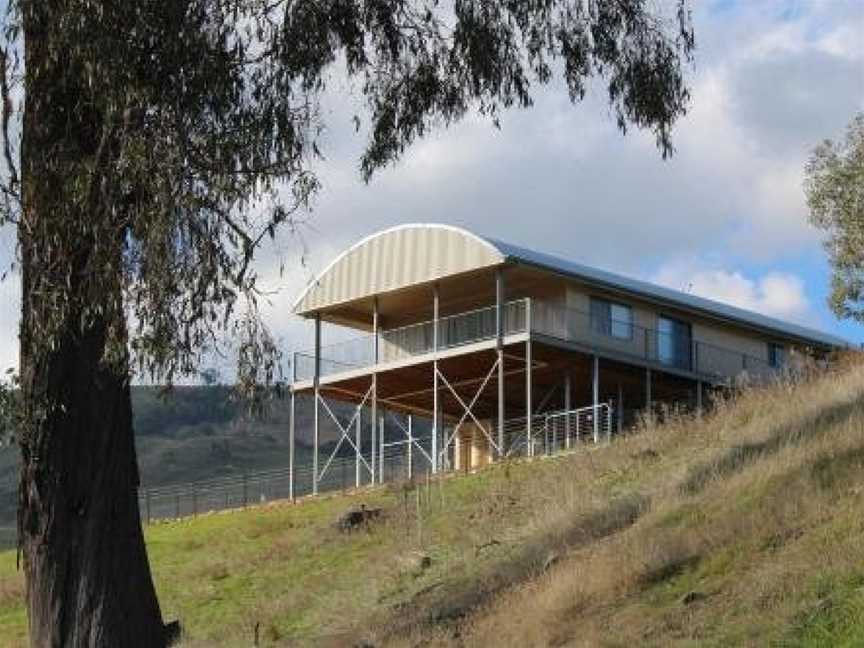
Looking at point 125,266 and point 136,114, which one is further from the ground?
point 136,114

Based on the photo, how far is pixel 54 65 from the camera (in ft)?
46.6

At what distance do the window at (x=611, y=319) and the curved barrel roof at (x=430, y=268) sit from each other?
48 cm

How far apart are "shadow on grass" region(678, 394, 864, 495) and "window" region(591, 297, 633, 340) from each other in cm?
2221

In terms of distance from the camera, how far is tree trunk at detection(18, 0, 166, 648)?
45.6ft

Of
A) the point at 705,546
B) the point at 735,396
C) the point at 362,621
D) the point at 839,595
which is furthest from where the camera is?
the point at 735,396

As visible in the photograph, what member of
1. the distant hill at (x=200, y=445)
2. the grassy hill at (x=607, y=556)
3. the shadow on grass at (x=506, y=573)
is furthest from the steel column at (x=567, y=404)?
the distant hill at (x=200, y=445)

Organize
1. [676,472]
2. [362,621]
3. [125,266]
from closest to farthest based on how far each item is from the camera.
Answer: [125,266]
[362,621]
[676,472]

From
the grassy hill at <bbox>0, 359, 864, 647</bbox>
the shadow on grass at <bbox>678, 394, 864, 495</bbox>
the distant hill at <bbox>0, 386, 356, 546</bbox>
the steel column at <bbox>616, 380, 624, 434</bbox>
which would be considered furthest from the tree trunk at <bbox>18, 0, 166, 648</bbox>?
the distant hill at <bbox>0, 386, 356, 546</bbox>

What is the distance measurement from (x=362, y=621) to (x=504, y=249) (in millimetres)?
23081

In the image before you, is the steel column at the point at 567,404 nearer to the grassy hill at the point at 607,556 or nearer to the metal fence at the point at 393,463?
the metal fence at the point at 393,463

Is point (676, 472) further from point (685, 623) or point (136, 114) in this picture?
point (136, 114)

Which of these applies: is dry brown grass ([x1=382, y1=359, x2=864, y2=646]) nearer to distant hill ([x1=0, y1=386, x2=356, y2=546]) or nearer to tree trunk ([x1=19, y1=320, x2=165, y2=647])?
tree trunk ([x1=19, y1=320, x2=165, y2=647])

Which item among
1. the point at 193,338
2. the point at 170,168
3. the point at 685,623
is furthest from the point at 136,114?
the point at 685,623

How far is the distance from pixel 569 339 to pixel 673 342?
4738mm
